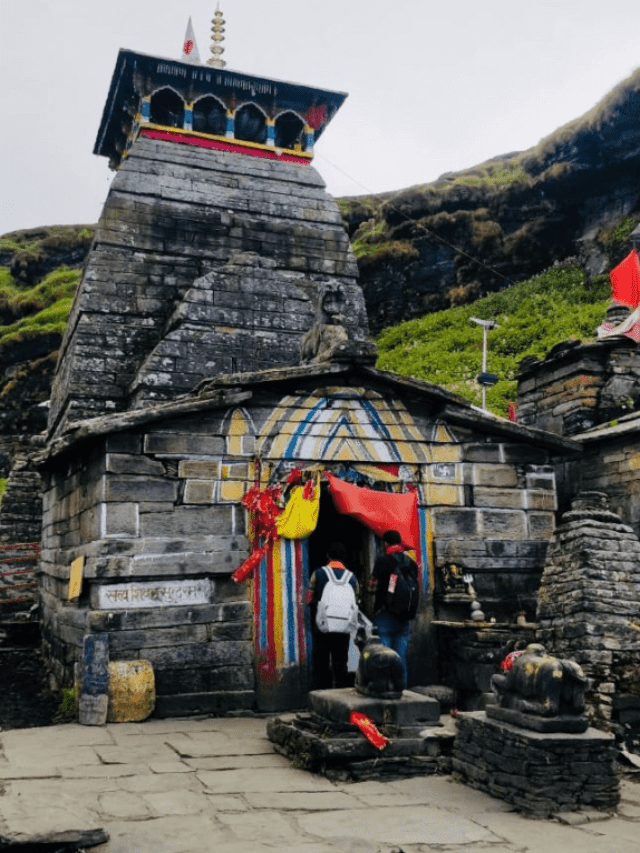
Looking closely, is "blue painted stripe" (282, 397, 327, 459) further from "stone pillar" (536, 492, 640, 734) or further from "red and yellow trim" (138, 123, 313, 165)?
"red and yellow trim" (138, 123, 313, 165)

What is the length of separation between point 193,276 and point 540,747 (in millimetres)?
12995

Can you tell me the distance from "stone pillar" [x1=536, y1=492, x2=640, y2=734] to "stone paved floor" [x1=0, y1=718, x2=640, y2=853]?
143cm

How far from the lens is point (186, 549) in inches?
397

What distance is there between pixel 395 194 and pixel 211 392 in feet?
123

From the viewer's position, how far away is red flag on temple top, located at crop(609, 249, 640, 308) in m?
16.6

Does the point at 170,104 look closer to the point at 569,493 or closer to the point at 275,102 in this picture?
the point at 275,102

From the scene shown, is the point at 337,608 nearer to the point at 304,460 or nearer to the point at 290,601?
the point at 290,601

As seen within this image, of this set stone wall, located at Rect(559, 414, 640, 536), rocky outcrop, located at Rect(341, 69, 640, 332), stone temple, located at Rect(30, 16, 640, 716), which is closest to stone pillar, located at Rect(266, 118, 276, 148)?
stone temple, located at Rect(30, 16, 640, 716)

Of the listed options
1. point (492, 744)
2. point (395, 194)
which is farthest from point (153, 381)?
point (395, 194)

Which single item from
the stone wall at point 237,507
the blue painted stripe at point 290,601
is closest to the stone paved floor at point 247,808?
the stone wall at point 237,507

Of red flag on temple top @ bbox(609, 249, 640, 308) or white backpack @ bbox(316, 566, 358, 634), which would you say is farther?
red flag on temple top @ bbox(609, 249, 640, 308)

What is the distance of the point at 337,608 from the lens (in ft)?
30.0

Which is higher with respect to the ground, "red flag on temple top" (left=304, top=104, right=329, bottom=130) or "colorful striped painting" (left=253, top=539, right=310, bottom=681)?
"red flag on temple top" (left=304, top=104, right=329, bottom=130)

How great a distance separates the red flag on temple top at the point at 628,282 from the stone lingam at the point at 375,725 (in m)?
11.2
